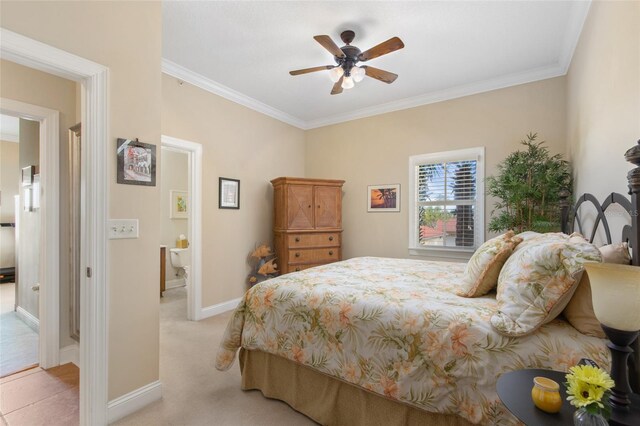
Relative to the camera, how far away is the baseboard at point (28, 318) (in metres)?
3.18

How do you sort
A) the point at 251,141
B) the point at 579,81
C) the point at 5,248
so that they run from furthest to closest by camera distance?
1. the point at 5,248
2. the point at 251,141
3. the point at 579,81

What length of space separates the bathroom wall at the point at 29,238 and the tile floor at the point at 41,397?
3.80 ft

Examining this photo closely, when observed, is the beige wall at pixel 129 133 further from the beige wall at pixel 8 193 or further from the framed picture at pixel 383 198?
the beige wall at pixel 8 193

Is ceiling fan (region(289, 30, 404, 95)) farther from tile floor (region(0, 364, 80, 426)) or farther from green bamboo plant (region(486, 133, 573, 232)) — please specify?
tile floor (region(0, 364, 80, 426))

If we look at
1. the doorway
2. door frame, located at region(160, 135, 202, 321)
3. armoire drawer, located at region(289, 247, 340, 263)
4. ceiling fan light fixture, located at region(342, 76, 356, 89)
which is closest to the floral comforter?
door frame, located at region(160, 135, 202, 321)

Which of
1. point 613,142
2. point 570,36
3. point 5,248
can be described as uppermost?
point 570,36

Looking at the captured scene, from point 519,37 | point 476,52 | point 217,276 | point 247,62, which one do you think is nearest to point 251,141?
point 247,62

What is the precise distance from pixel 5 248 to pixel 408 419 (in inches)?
295

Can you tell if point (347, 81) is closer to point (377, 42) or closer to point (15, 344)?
point (377, 42)

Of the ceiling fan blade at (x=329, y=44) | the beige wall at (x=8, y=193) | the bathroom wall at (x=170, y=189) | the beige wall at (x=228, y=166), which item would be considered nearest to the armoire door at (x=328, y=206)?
the beige wall at (x=228, y=166)

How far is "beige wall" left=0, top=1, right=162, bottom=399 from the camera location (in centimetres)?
170

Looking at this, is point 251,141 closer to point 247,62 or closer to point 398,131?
point 247,62

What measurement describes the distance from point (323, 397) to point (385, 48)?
2.59m

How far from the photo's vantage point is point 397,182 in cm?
429
